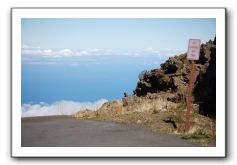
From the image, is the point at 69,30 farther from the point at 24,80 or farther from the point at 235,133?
the point at 235,133

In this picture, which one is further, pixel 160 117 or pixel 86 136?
pixel 160 117

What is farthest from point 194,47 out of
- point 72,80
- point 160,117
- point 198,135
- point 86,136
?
point 86,136

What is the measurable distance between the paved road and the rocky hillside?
73 cm

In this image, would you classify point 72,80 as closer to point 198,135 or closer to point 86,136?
point 86,136

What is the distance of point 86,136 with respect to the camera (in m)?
8.23

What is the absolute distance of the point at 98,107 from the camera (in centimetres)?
878

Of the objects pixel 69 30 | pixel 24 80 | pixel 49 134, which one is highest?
pixel 69 30

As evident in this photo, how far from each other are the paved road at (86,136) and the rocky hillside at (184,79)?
0.73 metres

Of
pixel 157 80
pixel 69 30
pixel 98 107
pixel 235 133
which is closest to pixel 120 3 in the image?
pixel 69 30

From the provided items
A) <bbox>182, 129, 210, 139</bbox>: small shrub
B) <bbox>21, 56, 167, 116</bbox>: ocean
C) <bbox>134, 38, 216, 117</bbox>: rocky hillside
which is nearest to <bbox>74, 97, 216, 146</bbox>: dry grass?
<bbox>182, 129, 210, 139</bbox>: small shrub

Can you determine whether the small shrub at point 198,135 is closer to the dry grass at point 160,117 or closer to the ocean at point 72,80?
the dry grass at point 160,117

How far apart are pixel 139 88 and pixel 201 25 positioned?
9.19 feet

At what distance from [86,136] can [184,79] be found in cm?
262

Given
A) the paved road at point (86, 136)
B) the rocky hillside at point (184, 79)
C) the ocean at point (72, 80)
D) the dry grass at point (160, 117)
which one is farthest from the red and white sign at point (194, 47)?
the paved road at point (86, 136)
